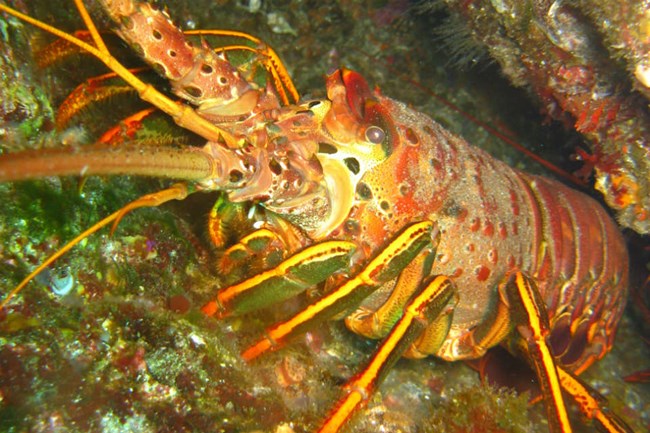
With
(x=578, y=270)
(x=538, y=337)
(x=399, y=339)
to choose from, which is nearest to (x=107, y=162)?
(x=399, y=339)

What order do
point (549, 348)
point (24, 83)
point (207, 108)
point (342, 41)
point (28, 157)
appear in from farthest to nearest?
point (342, 41), point (549, 348), point (207, 108), point (24, 83), point (28, 157)

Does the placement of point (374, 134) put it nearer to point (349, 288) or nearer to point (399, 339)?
point (349, 288)

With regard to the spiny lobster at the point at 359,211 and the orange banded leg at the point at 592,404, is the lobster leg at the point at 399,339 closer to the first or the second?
the spiny lobster at the point at 359,211

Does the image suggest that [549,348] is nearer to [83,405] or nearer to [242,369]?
[242,369]

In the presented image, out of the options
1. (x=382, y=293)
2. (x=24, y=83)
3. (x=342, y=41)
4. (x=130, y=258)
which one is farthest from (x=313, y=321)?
(x=342, y=41)

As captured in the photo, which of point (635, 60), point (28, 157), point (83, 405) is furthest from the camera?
point (635, 60)

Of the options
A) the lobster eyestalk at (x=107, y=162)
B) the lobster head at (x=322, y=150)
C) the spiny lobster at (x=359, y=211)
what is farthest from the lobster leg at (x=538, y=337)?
the lobster eyestalk at (x=107, y=162)

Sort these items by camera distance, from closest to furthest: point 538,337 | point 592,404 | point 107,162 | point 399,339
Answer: point 107,162 < point 399,339 < point 538,337 < point 592,404

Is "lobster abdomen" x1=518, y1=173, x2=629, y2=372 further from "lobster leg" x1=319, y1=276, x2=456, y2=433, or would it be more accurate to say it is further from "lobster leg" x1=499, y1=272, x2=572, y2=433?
"lobster leg" x1=319, y1=276, x2=456, y2=433
